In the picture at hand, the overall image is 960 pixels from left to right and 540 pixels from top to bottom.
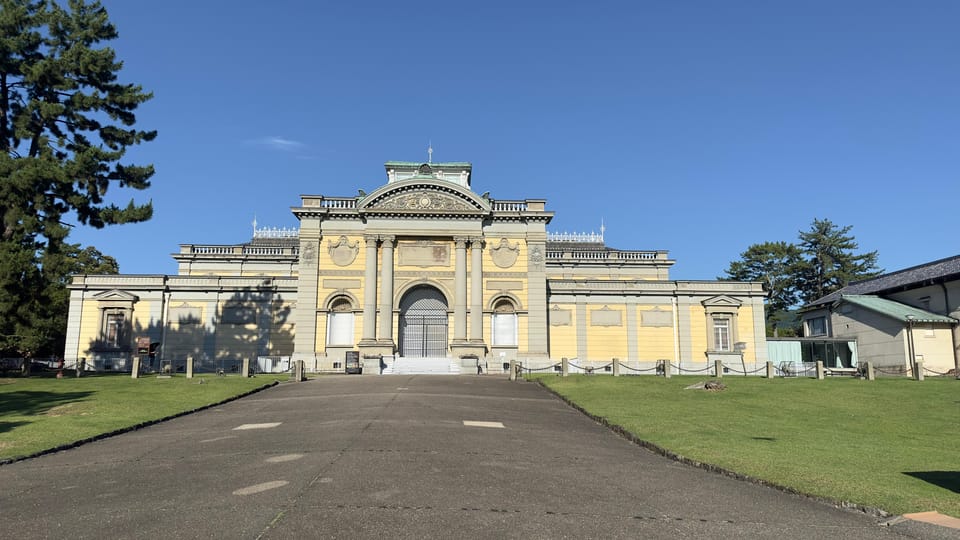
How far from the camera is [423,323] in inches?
1678

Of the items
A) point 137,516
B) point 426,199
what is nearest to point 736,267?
point 426,199

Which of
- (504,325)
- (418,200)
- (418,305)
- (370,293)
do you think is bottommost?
(504,325)

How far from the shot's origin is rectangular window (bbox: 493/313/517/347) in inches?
1658

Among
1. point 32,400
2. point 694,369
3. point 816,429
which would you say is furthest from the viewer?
point 694,369

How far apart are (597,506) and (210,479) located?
18.3ft

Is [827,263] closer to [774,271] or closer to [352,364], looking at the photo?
[774,271]

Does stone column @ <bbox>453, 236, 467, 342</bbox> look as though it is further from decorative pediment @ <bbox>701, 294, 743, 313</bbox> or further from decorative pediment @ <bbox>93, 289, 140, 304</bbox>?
decorative pediment @ <bbox>93, 289, 140, 304</bbox>

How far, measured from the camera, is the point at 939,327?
38.6m

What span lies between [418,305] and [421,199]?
7209 millimetres

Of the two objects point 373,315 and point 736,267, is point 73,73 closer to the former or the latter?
point 373,315

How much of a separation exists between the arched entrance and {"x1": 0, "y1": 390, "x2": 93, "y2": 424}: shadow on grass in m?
21.9

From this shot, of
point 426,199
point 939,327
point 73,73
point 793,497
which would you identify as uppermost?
point 73,73

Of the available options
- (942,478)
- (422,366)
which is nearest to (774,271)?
(422,366)

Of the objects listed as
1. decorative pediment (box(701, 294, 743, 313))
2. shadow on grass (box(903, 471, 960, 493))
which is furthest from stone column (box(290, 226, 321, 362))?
shadow on grass (box(903, 471, 960, 493))
